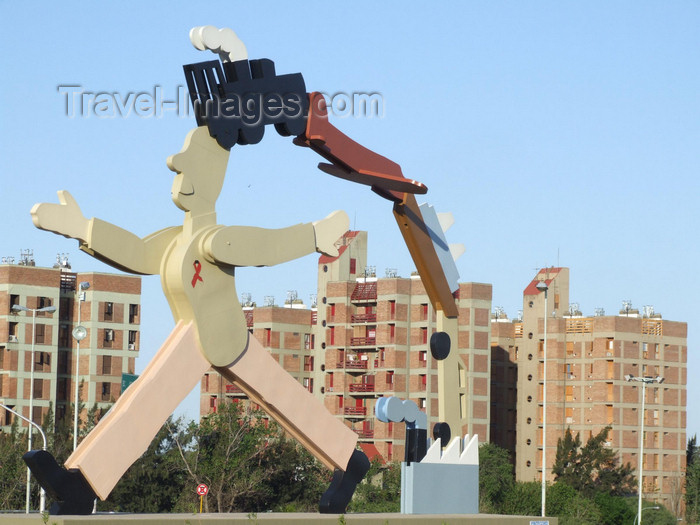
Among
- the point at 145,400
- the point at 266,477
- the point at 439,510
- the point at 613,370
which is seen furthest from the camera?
the point at 613,370

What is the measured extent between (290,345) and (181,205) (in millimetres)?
62028

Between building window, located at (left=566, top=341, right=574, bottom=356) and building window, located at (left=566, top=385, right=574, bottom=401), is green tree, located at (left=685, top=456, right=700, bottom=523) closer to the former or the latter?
building window, located at (left=566, top=385, right=574, bottom=401)

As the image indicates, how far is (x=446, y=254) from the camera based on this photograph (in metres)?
25.6

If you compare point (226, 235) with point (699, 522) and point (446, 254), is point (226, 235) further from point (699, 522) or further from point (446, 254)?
point (699, 522)

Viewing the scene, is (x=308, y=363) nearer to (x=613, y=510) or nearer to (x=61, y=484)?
(x=613, y=510)

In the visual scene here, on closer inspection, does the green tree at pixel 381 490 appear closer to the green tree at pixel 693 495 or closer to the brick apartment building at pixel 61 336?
the brick apartment building at pixel 61 336

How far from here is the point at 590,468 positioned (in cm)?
7156

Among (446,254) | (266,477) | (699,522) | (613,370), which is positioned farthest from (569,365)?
(446,254)

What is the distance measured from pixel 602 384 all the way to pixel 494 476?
14628 millimetres

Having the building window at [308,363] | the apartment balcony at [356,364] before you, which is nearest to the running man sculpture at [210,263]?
the apartment balcony at [356,364]

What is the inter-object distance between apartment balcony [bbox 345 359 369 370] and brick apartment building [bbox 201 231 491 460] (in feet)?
0.19

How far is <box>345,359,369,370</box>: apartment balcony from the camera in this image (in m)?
74.7

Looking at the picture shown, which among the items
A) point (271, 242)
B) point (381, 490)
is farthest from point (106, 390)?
point (271, 242)

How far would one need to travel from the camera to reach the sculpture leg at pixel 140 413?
1891 cm
